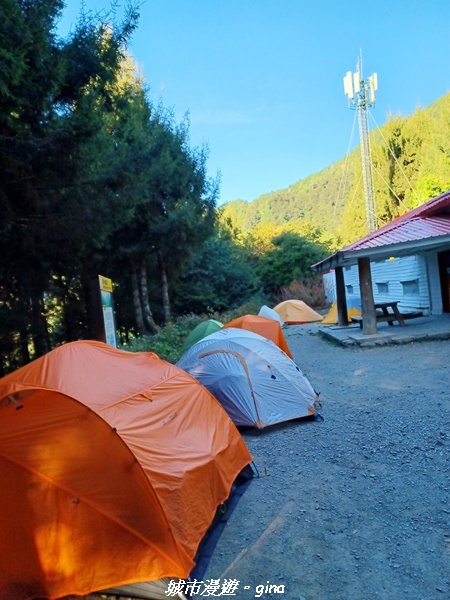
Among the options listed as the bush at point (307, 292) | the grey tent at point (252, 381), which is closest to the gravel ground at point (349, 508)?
the grey tent at point (252, 381)

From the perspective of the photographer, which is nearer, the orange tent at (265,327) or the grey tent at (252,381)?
the grey tent at (252,381)

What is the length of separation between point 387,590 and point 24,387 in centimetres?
251

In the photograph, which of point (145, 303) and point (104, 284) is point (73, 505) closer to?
point (104, 284)

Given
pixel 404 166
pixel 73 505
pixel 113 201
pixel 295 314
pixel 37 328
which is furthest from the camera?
pixel 404 166

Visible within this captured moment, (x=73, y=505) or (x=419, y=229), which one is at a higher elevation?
(x=419, y=229)

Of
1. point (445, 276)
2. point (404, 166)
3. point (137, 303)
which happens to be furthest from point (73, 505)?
point (404, 166)

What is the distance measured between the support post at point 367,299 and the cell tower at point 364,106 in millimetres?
16938

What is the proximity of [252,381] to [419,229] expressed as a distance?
28.3 ft

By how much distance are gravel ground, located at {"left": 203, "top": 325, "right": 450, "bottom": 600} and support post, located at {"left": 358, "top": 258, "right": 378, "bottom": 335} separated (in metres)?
5.28

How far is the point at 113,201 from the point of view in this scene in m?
7.21

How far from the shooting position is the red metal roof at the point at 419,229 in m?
10.8

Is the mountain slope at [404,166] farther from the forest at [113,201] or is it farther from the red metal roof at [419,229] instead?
the red metal roof at [419,229]

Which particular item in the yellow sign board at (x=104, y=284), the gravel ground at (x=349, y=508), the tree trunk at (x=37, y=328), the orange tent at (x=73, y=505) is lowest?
the gravel ground at (x=349, y=508)

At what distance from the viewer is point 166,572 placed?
8.20 ft
